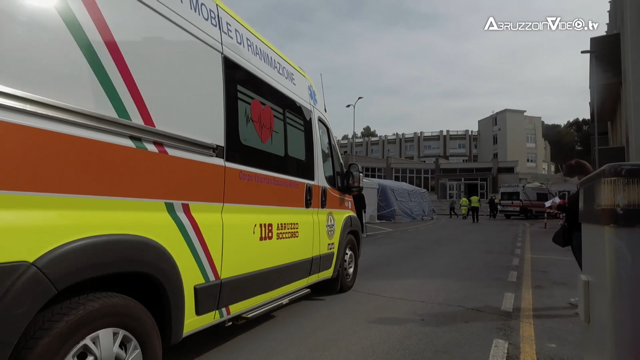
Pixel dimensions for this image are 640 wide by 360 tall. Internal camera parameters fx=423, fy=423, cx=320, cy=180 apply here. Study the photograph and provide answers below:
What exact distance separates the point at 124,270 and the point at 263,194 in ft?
5.23

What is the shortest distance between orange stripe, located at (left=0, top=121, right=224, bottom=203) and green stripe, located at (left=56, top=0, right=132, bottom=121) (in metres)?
0.24

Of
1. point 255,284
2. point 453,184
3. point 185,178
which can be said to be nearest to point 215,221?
point 185,178

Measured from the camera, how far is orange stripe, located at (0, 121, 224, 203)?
1883 millimetres

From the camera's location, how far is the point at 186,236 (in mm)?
2873

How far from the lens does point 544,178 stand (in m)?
60.5

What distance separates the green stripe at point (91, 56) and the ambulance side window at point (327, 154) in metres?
3.06

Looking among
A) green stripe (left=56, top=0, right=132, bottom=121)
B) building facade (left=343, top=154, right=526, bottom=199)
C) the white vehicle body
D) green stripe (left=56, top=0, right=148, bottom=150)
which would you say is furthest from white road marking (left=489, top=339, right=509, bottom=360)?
building facade (left=343, top=154, right=526, bottom=199)

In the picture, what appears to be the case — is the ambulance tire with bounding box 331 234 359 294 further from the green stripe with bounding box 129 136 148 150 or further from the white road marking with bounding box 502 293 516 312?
the green stripe with bounding box 129 136 148 150

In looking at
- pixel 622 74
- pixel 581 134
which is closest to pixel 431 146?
pixel 581 134

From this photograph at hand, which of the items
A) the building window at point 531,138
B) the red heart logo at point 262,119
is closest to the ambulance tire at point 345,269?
the red heart logo at point 262,119

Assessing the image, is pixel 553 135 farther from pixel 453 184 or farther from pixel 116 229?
pixel 116 229

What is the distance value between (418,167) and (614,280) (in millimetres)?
63885

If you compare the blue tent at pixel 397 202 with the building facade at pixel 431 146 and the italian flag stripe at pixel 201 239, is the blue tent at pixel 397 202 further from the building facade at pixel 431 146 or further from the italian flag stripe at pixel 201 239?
the building facade at pixel 431 146

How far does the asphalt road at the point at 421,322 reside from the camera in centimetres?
384
